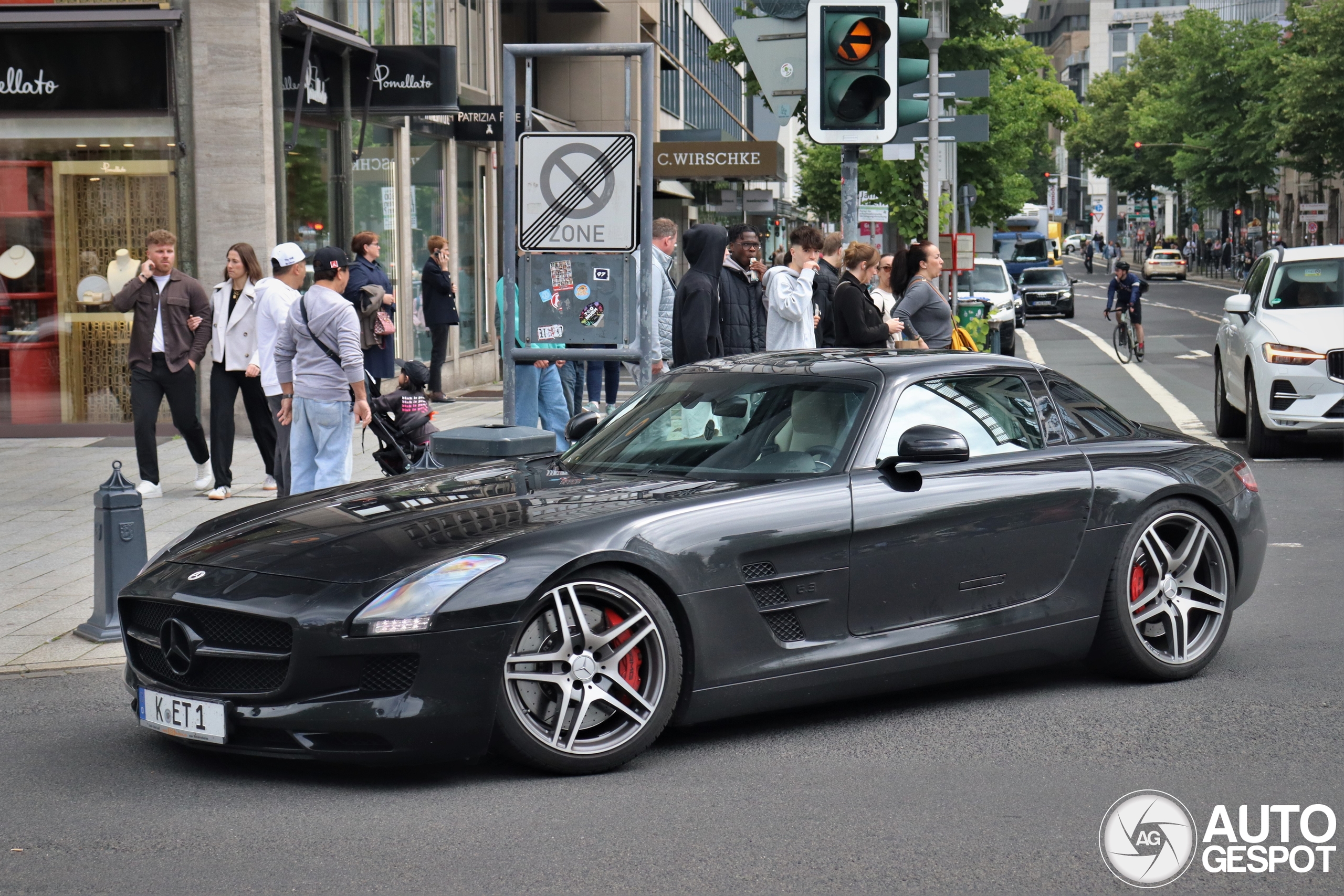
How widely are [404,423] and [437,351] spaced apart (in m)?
9.26

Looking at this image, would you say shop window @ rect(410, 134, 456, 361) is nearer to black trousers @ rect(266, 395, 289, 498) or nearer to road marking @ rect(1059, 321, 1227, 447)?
road marking @ rect(1059, 321, 1227, 447)

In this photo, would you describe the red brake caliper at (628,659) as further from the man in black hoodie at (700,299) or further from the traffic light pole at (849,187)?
the man in black hoodie at (700,299)

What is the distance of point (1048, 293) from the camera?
48.4 m

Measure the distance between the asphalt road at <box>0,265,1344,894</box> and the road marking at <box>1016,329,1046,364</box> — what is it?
21016 mm

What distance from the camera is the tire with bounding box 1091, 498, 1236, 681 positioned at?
6367 mm

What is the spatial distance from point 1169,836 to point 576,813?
1630mm

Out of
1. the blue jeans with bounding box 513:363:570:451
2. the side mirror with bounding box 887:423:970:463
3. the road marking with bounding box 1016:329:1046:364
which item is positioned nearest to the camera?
the side mirror with bounding box 887:423:970:463

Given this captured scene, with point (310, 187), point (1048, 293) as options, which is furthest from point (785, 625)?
point (1048, 293)

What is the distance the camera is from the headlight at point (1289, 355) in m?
13.7

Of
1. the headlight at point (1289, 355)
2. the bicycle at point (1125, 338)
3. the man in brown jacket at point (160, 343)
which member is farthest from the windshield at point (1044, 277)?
the man in brown jacket at point (160, 343)

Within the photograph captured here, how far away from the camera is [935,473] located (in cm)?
601

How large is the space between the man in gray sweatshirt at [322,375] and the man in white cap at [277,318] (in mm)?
198

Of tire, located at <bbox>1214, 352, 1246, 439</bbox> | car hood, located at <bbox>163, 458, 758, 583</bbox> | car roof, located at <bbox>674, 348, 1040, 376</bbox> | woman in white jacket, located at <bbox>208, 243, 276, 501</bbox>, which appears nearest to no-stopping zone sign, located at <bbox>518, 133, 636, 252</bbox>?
car roof, located at <bbox>674, 348, 1040, 376</bbox>

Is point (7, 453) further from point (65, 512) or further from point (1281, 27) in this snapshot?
point (1281, 27)
